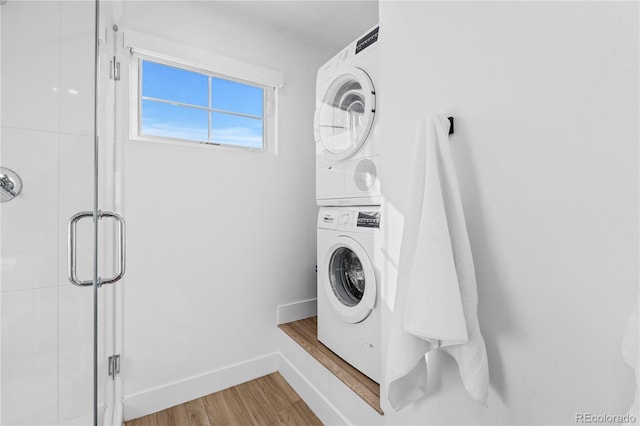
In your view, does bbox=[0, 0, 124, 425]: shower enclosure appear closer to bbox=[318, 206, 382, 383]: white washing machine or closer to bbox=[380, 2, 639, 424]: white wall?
bbox=[318, 206, 382, 383]: white washing machine

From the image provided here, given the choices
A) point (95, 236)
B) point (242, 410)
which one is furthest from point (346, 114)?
point (242, 410)

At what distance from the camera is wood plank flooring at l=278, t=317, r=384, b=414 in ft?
4.19

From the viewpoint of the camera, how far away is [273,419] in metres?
1.56

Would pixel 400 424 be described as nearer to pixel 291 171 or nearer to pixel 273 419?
pixel 273 419

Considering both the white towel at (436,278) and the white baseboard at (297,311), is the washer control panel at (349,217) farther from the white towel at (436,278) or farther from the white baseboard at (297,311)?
the white baseboard at (297,311)

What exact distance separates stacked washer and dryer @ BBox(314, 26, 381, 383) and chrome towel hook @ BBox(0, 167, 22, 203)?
129 cm

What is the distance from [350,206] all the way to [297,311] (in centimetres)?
100

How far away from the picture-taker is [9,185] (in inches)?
37.4

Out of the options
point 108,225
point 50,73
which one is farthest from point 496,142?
point 108,225

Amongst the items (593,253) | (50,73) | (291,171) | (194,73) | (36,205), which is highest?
(194,73)

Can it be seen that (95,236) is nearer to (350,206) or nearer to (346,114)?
(350,206)

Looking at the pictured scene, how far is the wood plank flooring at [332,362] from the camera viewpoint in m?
1.28

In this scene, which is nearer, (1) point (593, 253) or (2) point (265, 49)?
(1) point (593, 253)

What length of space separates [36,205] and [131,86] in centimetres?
92
